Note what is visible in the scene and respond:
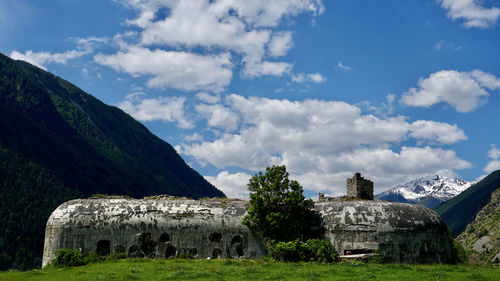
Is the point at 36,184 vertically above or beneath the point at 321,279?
above

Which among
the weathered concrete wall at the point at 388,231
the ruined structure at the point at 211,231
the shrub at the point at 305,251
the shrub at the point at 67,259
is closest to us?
the shrub at the point at 67,259

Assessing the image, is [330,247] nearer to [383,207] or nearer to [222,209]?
[383,207]

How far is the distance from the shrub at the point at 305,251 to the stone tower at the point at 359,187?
8.10 meters

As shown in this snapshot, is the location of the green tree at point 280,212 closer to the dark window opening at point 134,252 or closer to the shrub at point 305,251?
the shrub at point 305,251

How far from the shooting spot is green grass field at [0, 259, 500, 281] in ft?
90.6

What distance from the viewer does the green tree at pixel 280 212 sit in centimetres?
3831

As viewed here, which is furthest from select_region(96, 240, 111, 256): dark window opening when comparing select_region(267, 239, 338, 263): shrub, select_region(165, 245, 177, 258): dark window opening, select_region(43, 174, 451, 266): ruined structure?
select_region(267, 239, 338, 263): shrub

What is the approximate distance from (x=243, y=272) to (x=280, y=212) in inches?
383

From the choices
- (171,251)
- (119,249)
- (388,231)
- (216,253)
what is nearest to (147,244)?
(171,251)

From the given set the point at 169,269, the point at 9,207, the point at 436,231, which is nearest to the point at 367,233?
the point at 436,231

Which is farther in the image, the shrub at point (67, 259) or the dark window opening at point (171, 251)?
the dark window opening at point (171, 251)

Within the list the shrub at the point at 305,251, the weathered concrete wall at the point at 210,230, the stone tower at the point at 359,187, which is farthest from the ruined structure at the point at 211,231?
the stone tower at the point at 359,187

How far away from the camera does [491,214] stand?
148250 mm

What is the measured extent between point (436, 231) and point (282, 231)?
13.4 meters
